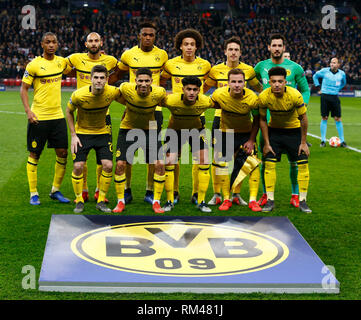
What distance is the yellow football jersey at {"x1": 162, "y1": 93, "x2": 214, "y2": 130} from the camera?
21.9 ft

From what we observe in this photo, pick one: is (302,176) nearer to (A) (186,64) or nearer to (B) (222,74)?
(B) (222,74)

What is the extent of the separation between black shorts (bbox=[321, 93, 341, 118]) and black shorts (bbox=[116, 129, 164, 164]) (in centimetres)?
701

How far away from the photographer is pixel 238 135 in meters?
7.18

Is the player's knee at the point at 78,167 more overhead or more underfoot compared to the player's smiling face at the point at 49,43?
more underfoot

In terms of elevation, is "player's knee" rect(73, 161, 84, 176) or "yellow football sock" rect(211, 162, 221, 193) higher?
"player's knee" rect(73, 161, 84, 176)

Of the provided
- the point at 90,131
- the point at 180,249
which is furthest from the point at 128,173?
the point at 180,249

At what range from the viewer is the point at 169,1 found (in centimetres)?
4169

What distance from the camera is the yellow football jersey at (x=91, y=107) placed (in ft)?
21.8

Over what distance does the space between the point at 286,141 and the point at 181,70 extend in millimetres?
1604

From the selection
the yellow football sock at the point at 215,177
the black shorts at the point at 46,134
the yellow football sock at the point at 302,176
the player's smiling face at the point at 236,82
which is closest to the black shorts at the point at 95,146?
the black shorts at the point at 46,134

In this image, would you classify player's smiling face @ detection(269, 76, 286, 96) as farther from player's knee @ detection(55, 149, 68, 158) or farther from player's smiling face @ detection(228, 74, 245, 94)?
player's knee @ detection(55, 149, 68, 158)

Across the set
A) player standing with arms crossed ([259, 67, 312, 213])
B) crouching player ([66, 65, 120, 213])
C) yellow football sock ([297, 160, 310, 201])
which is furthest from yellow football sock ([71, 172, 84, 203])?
yellow football sock ([297, 160, 310, 201])

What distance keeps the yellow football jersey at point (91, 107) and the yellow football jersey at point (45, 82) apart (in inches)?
19.1

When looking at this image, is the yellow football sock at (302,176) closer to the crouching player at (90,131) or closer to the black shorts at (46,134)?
the crouching player at (90,131)
